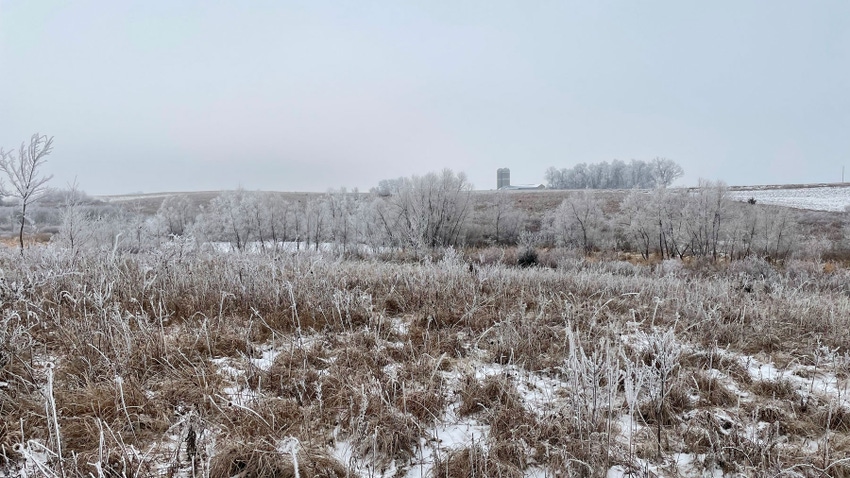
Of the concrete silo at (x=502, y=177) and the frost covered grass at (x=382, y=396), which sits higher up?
the concrete silo at (x=502, y=177)

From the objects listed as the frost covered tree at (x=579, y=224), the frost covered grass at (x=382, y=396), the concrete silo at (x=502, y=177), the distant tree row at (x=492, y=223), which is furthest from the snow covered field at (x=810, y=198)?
the concrete silo at (x=502, y=177)

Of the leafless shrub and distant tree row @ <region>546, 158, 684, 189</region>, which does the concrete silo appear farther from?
the leafless shrub

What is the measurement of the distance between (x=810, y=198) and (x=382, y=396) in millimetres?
60509

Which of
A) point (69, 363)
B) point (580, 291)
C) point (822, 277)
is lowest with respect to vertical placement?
point (822, 277)

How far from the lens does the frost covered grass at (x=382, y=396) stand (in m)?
1.95

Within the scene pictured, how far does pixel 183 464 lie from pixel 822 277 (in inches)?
968

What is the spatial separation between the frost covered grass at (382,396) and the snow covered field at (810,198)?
42597mm

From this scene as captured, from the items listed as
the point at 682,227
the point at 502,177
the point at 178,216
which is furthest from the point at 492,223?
the point at 502,177

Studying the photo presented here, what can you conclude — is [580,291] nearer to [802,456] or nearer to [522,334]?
[522,334]

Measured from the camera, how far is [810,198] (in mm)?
43688

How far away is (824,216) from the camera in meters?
33.8

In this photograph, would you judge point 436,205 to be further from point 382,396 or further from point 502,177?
point 502,177

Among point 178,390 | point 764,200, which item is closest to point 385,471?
point 178,390

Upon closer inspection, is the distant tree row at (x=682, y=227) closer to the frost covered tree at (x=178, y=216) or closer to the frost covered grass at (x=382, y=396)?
the frost covered grass at (x=382, y=396)
